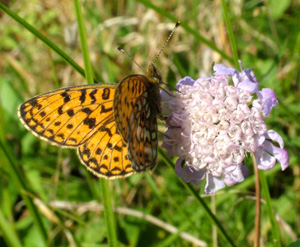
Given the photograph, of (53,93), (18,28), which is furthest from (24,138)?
(53,93)

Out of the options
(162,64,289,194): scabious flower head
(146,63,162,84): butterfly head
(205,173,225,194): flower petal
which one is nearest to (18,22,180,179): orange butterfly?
(146,63,162,84): butterfly head

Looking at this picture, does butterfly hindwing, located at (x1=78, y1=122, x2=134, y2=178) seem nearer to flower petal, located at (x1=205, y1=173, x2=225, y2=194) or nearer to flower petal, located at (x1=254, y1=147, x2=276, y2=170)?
flower petal, located at (x1=205, y1=173, x2=225, y2=194)

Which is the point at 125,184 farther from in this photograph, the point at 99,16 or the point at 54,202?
the point at 99,16

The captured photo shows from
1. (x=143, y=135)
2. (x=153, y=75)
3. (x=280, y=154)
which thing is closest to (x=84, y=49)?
(x=153, y=75)

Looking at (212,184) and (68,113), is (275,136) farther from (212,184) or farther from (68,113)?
(68,113)

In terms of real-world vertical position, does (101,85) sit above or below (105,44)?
below

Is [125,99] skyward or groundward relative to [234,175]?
skyward
